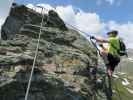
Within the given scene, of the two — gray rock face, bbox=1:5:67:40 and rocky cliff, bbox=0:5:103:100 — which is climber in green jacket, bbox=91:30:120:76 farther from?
gray rock face, bbox=1:5:67:40

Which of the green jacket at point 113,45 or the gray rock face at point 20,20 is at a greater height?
the gray rock face at point 20,20

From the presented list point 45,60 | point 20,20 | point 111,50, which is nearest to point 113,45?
point 111,50

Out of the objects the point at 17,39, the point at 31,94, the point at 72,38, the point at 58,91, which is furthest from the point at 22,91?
the point at 72,38

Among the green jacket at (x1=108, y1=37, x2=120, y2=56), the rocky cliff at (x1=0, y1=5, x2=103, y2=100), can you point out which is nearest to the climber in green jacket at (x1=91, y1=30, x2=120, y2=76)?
the green jacket at (x1=108, y1=37, x2=120, y2=56)

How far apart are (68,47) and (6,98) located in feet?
40.8

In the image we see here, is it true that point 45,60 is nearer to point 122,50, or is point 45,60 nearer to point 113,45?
point 122,50

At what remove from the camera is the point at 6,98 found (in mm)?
42656

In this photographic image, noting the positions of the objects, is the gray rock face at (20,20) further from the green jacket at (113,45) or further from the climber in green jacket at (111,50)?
the green jacket at (113,45)

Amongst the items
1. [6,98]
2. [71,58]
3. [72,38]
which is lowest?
[6,98]

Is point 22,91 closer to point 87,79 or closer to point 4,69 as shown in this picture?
point 4,69

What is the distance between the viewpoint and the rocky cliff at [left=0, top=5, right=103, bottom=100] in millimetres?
42531

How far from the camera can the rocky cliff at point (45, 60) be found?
42.5 m

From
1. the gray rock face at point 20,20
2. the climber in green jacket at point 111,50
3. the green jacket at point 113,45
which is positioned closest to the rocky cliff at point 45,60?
the gray rock face at point 20,20

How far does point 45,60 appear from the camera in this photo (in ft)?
148
